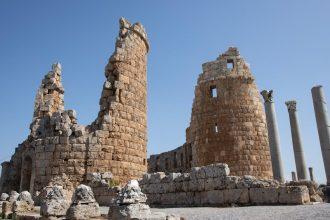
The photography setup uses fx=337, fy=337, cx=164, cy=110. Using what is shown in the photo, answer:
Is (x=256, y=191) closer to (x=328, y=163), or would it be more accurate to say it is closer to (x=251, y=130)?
(x=328, y=163)

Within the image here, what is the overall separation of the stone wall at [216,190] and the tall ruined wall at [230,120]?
891 centimetres

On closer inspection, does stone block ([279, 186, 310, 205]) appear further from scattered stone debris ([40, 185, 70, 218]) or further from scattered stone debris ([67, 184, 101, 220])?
scattered stone debris ([40, 185, 70, 218])

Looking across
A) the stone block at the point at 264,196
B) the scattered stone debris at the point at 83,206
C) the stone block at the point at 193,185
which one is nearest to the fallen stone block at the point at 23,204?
the scattered stone debris at the point at 83,206

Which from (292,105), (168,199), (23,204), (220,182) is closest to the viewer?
(23,204)

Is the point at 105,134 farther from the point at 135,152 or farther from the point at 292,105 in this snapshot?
the point at 292,105

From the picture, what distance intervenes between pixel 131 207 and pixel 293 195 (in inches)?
176

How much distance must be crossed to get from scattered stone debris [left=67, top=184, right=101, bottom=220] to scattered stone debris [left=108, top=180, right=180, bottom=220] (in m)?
0.96

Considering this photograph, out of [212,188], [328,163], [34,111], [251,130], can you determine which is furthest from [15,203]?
[251,130]

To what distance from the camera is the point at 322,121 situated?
15.2m

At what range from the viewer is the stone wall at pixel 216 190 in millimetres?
8344

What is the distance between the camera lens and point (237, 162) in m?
18.8

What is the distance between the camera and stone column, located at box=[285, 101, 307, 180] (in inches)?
660

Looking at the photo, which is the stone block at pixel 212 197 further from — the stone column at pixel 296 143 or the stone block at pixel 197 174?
the stone column at pixel 296 143

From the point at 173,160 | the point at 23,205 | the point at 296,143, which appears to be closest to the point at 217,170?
the point at 23,205
